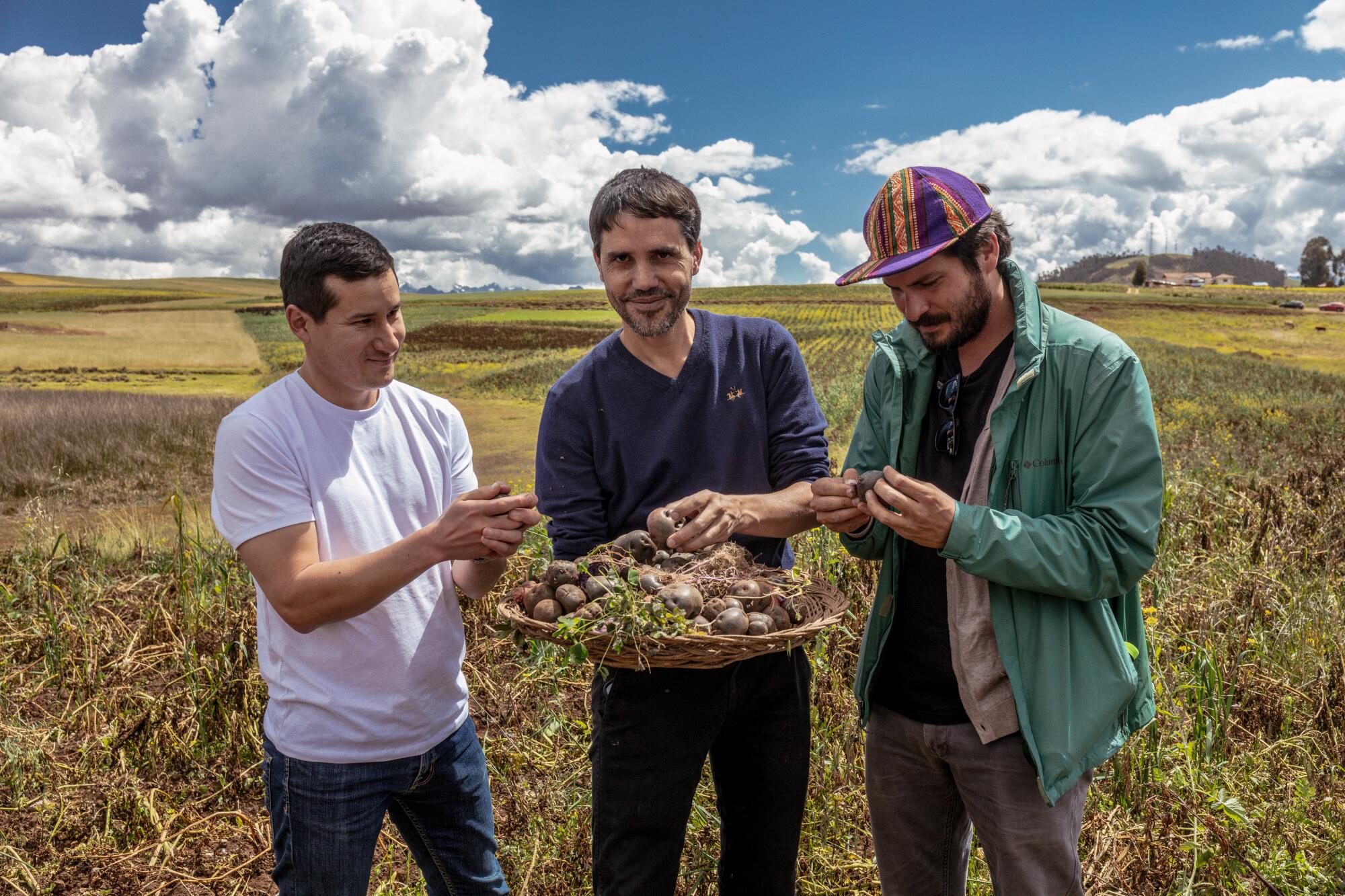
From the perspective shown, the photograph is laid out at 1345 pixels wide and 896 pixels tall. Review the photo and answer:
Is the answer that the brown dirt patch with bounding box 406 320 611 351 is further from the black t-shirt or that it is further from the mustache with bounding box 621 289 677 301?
the black t-shirt

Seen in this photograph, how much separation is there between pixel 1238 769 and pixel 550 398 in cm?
304

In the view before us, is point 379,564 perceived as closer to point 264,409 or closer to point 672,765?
point 264,409

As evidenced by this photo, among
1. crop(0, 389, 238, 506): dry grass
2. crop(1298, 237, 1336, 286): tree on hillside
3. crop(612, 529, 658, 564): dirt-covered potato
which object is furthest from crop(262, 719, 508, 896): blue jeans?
crop(1298, 237, 1336, 286): tree on hillside

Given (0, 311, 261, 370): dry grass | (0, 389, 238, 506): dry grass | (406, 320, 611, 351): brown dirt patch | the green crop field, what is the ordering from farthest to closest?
(406, 320, 611, 351): brown dirt patch < (0, 311, 261, 370): dry grass < (0, 389, 238, 506): dry grass < the green crop field

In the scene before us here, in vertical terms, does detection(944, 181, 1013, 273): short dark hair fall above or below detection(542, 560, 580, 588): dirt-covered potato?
above

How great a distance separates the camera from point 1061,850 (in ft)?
6.42

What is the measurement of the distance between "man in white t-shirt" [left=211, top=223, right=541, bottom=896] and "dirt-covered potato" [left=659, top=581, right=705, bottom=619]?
14.9 inches

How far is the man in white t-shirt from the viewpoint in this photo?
5.85 ft

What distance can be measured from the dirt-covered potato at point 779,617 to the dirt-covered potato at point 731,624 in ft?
0.33

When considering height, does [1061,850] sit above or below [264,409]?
below

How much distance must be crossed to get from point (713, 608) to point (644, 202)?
107 centimetres

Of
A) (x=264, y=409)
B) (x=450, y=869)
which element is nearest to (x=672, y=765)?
(x=450, y=869)

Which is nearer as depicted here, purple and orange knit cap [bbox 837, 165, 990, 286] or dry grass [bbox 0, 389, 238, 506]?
purple and orange knit cap [bbox 837, 165, 990, 286]

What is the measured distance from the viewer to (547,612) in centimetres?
202
